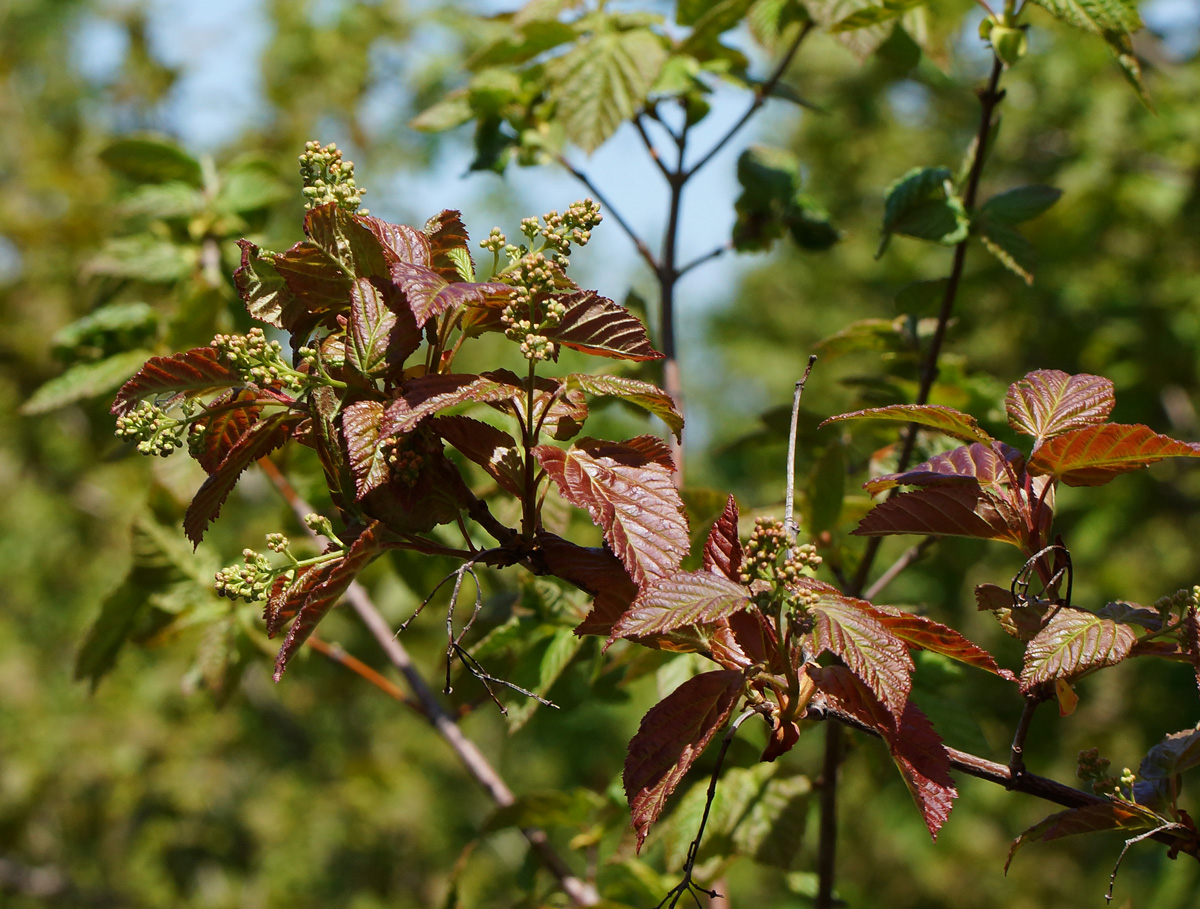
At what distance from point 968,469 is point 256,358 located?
684 millimetres

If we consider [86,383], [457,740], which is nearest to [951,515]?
[457,740]

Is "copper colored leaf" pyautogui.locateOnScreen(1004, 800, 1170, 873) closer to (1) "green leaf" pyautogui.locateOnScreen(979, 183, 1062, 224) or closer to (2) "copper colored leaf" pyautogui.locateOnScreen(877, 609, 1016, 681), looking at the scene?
(2) "copper colored leaf" pyautogui.locateOnScreen(877, 609, 1016, 681)

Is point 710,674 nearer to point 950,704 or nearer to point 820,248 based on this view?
point 950,704

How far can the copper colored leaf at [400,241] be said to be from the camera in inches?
36.9

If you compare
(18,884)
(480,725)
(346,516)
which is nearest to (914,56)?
(346,516)

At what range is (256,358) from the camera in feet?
3.04

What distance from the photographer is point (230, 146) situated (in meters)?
6.84

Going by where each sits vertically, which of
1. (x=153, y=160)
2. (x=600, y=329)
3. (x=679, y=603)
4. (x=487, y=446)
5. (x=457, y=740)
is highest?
(x=153, y=160)

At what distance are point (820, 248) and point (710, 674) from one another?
1146mm

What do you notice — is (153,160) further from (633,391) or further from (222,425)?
(633,391)

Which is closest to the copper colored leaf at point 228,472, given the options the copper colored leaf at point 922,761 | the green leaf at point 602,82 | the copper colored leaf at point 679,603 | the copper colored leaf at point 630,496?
the copper colored leaf at point 630,496

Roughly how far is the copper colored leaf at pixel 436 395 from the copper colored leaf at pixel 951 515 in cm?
37

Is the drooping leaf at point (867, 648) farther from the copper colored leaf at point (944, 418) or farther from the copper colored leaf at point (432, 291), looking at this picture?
the copper colored leaf at point (432, 291)

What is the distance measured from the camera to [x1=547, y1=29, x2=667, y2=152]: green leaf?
1.64m
